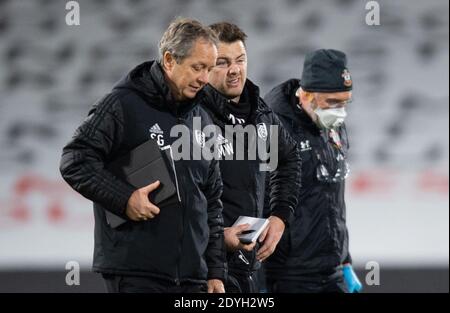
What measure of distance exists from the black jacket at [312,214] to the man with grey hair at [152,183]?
903 millimetres

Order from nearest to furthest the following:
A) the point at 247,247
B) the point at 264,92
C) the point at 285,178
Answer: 1. the point at 247,247
2. the point at 285,178
3. the point at 264,92

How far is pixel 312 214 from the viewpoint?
171 inches

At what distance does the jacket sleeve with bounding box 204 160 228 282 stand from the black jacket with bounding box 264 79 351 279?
80 cm

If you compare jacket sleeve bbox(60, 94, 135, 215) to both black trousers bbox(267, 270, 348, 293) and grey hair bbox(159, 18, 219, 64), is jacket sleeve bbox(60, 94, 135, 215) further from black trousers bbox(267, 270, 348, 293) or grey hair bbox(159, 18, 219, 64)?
black trousers bbox(267, 270, 348, 293)

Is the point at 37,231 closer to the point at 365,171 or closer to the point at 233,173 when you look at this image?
the point at 365,171

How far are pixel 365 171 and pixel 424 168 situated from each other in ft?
1.21

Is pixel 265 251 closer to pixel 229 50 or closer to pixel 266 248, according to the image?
pixel 266 248

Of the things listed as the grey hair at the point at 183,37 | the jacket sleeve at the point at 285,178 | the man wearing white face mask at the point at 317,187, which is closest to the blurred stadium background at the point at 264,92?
the man wearing white face mask at the point at 317,187

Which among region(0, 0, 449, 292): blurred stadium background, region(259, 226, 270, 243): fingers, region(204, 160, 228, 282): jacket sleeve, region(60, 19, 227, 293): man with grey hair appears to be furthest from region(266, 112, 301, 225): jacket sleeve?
region(0, 0, 449, 292): blurred stadium background

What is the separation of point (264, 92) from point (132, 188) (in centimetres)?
305

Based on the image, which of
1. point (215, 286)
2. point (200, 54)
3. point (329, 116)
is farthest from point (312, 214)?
point (200, 54)

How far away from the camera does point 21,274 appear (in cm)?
627

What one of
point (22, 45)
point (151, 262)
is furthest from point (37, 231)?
point (151, 262)

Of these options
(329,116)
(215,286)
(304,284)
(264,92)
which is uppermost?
(264,92)
